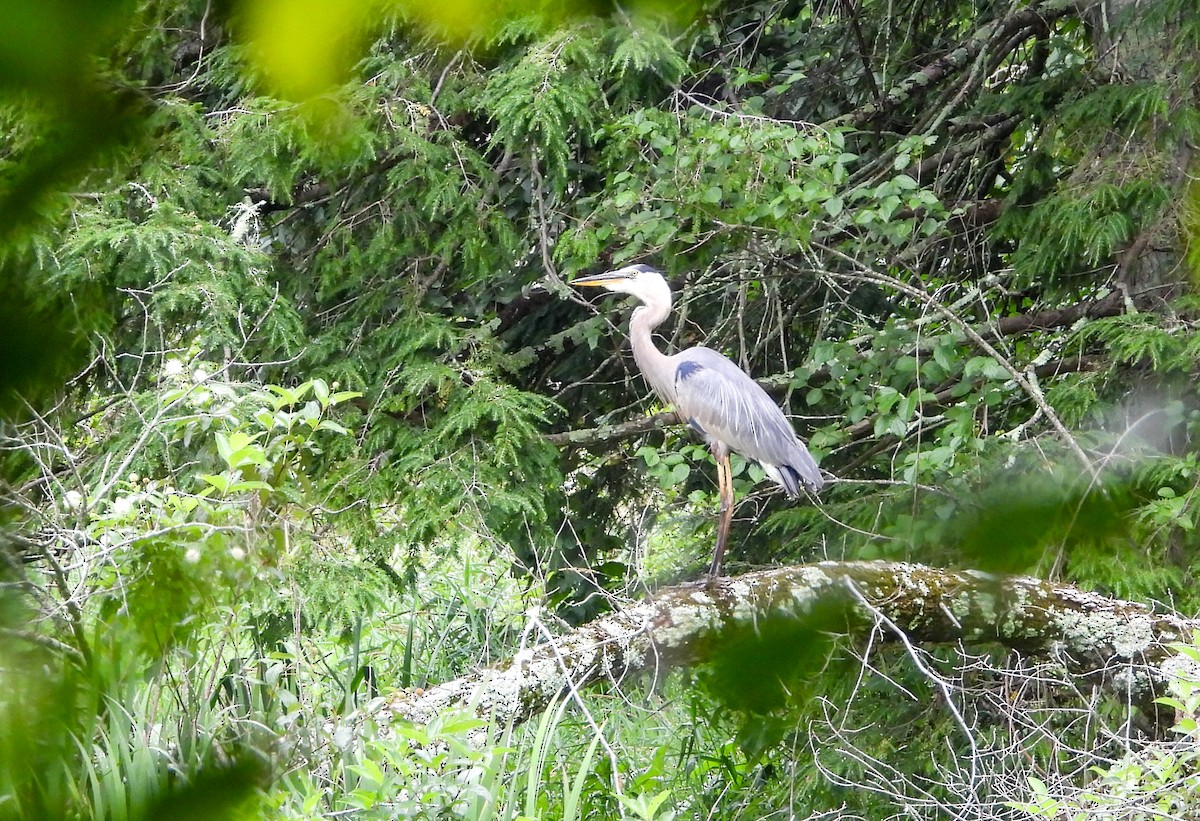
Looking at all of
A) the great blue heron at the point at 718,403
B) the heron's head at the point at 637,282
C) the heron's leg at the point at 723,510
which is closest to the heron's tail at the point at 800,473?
the great blue heron at the point at 718,403

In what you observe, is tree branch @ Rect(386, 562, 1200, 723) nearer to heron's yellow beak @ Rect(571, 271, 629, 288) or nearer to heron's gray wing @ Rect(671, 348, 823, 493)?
heron's gray wing @ Rect(671, 348, 823, 493)

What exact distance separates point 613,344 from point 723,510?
100 centimetres

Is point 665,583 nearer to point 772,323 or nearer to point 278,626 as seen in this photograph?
point 772,323

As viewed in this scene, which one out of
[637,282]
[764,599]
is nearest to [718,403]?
[637,282]

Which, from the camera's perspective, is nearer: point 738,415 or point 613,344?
point 738,415

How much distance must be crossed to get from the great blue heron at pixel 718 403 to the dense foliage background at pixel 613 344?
121mm

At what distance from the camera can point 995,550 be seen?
514 mm

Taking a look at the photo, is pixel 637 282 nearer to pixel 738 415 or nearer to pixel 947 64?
pixel 738 415

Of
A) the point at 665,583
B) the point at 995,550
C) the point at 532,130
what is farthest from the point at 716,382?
the point at 995,550

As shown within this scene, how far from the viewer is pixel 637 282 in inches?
174

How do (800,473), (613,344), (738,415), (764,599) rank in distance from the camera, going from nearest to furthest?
(764,599)
(800,473)
(738,415)
(613,344)

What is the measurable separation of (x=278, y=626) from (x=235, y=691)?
54cm

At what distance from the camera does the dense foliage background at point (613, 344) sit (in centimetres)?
275

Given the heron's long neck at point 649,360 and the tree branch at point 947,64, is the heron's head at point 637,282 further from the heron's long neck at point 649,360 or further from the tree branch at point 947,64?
the tree branch at point 947,64
